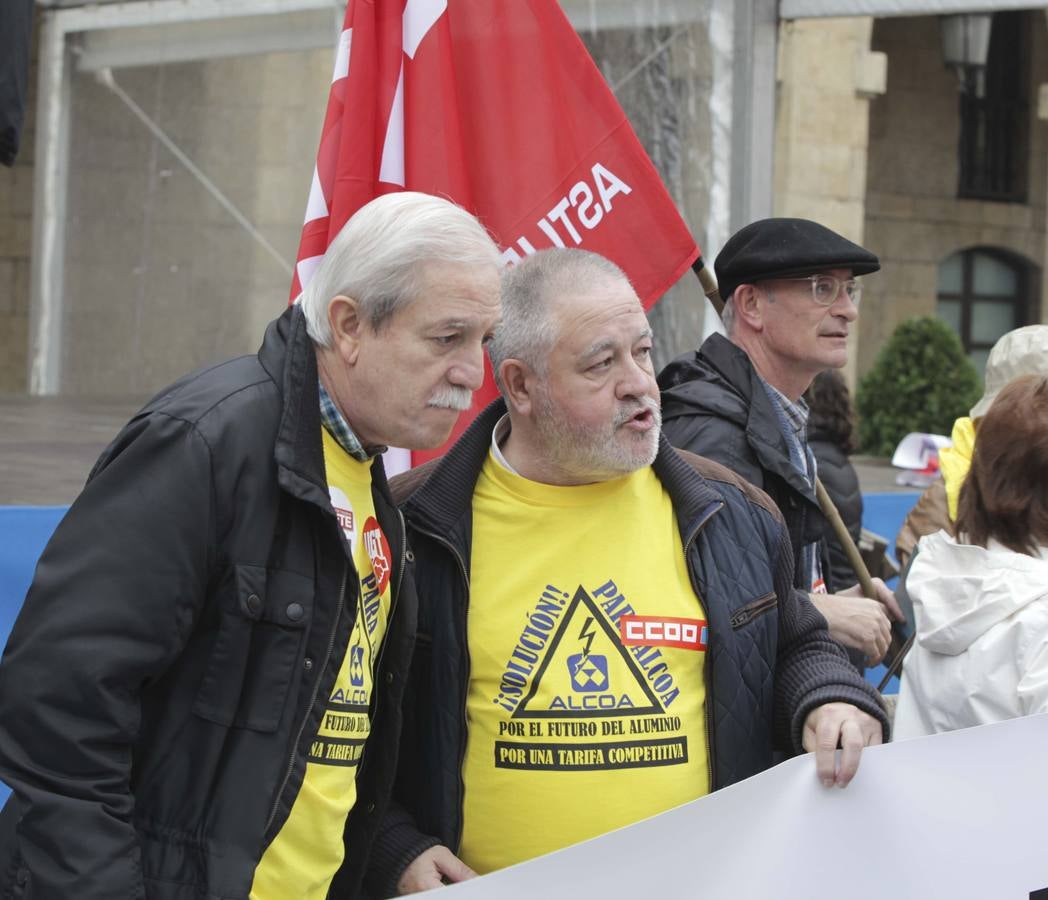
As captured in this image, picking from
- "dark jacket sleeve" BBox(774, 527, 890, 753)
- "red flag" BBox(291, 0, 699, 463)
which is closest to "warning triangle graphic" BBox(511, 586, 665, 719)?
"dark jacket sleeve" BBox(774, 527, 890, 753)

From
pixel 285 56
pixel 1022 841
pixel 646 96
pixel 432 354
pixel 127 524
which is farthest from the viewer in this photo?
pixel 285 56

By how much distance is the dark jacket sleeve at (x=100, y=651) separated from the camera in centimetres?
179

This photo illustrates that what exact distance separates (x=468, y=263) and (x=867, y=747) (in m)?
0.99

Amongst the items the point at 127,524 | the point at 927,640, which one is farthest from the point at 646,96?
the point at 127,524

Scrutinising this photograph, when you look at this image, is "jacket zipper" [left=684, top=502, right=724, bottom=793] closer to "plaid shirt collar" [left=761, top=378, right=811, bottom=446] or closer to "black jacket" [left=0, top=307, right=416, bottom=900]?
"black jacket" [left=0, top=307, right=416, bottom=900]

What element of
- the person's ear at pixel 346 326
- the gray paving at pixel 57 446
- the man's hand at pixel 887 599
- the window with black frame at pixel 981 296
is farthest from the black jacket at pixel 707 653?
the window with black frame at pixel 981 296

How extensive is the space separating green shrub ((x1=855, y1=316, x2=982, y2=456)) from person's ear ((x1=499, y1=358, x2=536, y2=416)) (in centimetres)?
1048

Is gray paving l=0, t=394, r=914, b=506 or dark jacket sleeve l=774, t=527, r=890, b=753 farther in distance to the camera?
gray paving l=0, t=394, r=914, b=506

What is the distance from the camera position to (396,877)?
233cm

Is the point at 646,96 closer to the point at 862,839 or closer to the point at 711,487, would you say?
the point at 711,487

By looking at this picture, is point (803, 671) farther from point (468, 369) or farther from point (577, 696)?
point (468, 369)

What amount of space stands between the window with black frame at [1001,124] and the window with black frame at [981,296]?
758 millimetres

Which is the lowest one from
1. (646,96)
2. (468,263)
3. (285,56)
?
(468,263)

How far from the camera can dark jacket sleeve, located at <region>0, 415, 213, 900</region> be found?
179 cm
